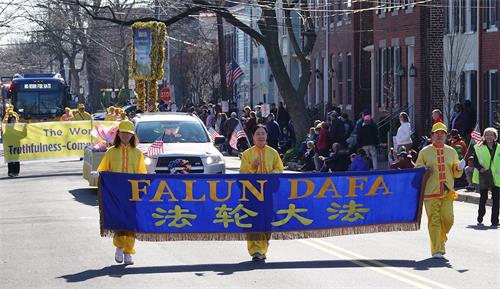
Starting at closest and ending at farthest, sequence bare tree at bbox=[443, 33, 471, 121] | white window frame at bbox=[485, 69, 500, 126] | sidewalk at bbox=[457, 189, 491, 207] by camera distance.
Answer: sidewalk at bbox=[457, 189, 491, 207] → white window frame at bbox=[485, 69, 500, 126] → bare tree at bbox=[443, 33, 471, 121]

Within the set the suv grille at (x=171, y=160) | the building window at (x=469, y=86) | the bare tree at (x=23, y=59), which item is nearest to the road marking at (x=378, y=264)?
the suv grille at (x=171, y=160)

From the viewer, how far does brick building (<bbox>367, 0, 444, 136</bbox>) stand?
38.9 meters

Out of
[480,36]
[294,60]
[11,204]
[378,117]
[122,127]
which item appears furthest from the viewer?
[294,60]

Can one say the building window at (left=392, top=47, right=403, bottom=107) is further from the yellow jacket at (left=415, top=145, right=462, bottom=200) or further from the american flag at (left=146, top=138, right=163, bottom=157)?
the yellow jacket at (left=415, top=145, right=462, bottom=200)

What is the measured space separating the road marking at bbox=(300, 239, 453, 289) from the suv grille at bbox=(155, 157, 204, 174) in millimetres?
5551

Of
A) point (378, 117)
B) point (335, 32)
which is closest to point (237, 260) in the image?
point (378, 117)

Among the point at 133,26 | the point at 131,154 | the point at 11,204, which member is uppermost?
the point at 133,26

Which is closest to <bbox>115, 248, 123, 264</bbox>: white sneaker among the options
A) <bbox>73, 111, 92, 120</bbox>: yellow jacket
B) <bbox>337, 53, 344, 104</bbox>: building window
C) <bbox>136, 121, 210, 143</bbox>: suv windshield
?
<bbox>136, 121, 210, 143</bbox>: suv windshield

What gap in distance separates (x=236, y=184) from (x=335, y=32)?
36999 mm

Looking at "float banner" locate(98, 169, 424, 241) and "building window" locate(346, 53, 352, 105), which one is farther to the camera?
"building window" locate(346, 53, 352, 105)

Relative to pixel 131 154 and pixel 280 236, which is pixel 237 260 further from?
pixel 131 154

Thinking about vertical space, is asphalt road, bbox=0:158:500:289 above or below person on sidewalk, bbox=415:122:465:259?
below

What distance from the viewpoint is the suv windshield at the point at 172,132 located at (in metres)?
23.1

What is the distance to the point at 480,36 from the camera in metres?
34.3
